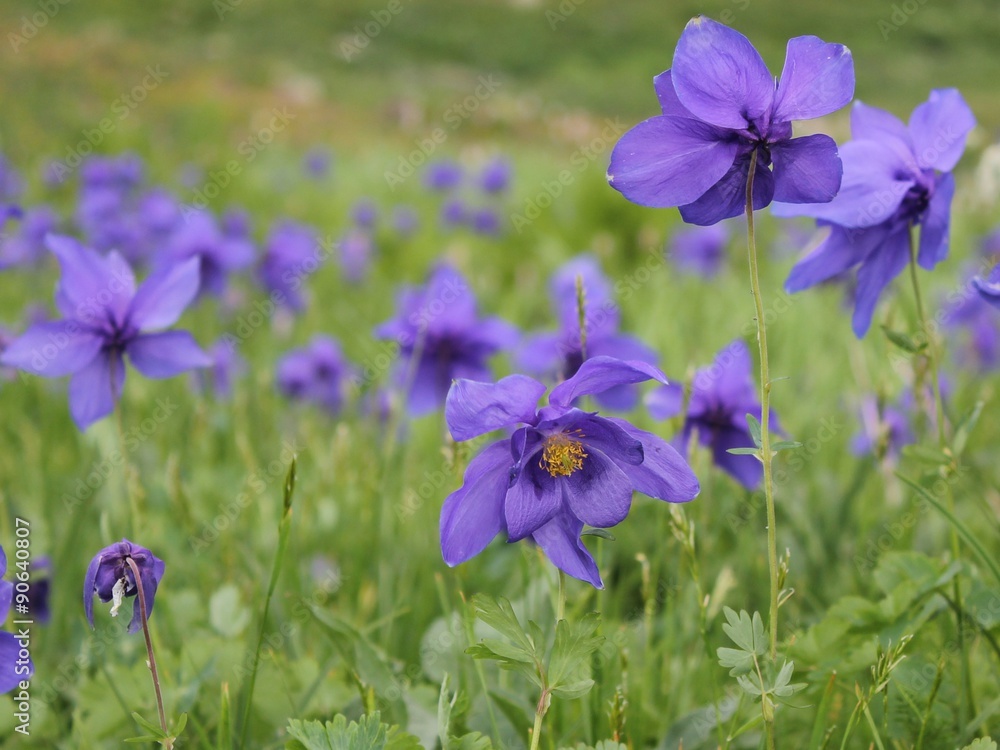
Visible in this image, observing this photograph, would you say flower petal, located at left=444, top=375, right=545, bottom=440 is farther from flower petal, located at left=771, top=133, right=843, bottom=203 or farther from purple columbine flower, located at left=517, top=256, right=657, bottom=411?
purple columbine flower, located at left=517, top=256, right=657, bottom=411

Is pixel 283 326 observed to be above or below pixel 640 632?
below

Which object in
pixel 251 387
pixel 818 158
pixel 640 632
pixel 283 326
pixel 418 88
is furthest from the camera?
pixel 418 88

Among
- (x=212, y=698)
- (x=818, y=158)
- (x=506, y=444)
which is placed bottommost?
(x=212, y=698)

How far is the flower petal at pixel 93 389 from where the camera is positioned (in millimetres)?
1354

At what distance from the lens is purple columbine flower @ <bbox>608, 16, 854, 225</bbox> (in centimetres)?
83

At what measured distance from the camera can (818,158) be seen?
0.86 meters

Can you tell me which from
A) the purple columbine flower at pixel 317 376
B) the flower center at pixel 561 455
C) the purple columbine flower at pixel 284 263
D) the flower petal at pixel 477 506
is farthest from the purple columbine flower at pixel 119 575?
the purple columbine flower at pixel 284 263

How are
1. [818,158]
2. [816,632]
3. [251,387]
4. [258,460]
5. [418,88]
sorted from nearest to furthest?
1. [818,158]
2. [816,632]
3. [258,460]
4. [251,387]
5. [418,88]

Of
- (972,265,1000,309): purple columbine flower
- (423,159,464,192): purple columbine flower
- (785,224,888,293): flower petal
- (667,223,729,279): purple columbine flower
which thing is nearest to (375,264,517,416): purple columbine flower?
(785,224,888,293): flower petal

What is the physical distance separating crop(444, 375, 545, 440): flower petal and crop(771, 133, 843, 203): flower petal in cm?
33

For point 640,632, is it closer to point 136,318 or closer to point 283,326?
point 136,318

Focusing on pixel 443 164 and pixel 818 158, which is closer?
pixel 818 158

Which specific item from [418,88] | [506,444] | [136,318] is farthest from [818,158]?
[418,88]

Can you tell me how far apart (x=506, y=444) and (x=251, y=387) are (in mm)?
2110
